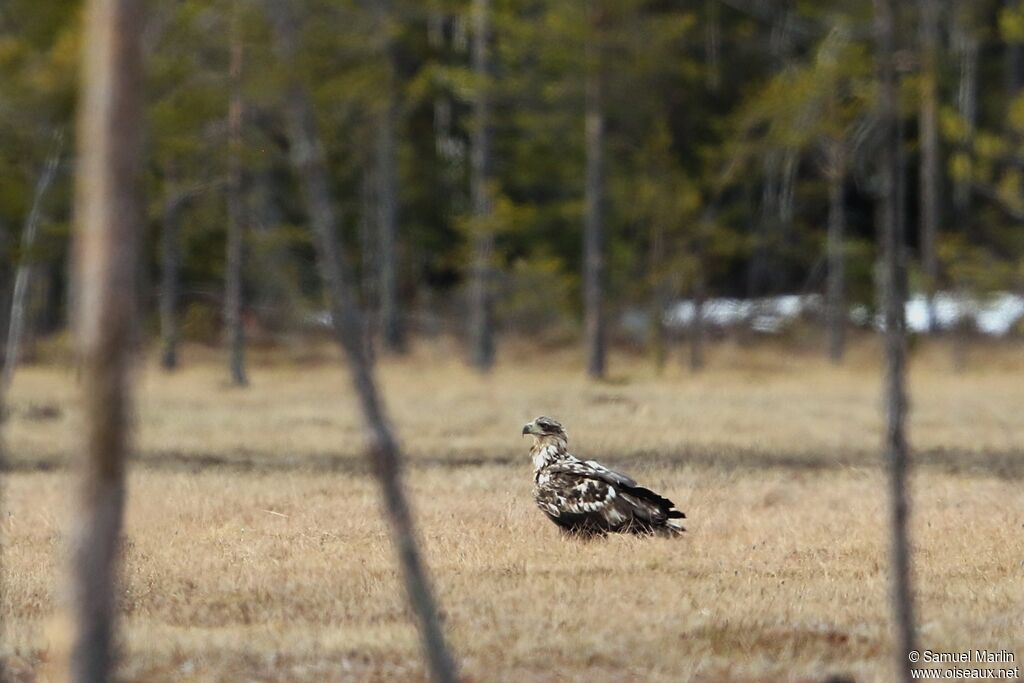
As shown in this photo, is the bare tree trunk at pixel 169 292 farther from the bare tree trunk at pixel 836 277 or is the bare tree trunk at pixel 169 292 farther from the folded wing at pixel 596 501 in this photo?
the folded wing at pixel 596 501

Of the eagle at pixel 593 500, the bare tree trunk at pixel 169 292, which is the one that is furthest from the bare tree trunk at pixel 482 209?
the eagle at pixel 593 500

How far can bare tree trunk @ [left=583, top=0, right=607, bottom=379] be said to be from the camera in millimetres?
30281

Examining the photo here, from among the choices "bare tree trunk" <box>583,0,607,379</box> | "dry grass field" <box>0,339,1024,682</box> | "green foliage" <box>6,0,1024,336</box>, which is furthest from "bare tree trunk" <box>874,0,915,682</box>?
"bare tree trunk" <box>583,0,607,379</box>

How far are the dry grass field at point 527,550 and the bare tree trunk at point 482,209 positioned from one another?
33.5ft

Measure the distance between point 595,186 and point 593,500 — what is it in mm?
20653

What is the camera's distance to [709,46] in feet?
137

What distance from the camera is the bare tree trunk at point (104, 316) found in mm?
5879

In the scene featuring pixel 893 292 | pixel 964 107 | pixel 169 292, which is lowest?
pixel 169 292

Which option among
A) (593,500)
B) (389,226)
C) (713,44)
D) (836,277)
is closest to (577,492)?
(593,500)

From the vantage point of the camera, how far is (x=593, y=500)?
1077 centimetres

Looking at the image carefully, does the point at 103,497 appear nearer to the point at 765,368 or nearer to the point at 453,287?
the point at 765,368

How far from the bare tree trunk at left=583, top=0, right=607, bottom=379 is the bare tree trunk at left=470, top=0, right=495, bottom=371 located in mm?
2099

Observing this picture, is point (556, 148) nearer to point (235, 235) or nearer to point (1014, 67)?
point (235, 235)

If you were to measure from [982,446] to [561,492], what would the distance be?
30.7 feet
